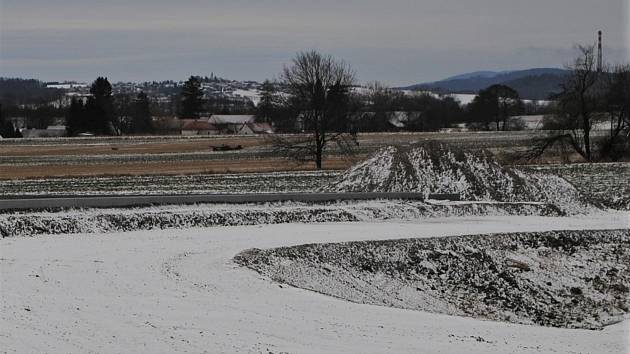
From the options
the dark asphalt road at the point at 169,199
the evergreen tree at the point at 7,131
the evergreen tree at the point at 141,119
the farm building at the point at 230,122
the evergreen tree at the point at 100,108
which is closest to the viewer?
the dark asphalt road at the point at 169,199

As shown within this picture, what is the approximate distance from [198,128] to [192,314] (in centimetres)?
13675

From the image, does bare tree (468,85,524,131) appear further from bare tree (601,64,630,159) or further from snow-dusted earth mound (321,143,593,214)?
snow-dusted earth mound (321,143,593,214)

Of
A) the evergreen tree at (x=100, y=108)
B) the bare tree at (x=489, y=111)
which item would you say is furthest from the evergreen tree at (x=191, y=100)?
the bare tree at (x=489, y=111)

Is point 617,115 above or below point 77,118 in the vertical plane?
below

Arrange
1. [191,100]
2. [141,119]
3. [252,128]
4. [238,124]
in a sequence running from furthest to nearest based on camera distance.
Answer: [238,124]
[191,100]
[252,128]
[141,119]

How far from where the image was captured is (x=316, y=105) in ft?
165

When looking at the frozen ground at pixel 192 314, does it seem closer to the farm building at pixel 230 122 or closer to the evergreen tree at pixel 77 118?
the evergreen tree at pixel 77 118

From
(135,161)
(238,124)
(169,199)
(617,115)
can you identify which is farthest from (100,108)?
(169,199)

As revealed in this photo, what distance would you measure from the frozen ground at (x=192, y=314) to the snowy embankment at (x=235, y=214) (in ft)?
5.17

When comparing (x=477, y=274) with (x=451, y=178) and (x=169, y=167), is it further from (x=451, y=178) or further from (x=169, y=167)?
(x=169, y=167)

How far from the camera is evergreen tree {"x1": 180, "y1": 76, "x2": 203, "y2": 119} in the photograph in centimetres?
16555

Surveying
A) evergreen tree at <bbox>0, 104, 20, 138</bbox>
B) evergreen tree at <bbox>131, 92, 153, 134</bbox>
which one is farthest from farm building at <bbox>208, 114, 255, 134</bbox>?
evergreen tree at <bbox>0, 104, 20, 138</bbox>

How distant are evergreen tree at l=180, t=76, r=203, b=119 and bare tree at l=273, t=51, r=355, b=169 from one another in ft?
374

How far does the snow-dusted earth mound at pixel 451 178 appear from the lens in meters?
31.2
